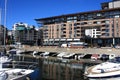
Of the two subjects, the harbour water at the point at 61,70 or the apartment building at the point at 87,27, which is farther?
the apartment building at the point at 87,27

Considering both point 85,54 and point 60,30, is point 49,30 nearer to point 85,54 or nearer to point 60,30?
point 60,30

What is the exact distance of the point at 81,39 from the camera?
14738 centimetres

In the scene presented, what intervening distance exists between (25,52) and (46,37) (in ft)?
202

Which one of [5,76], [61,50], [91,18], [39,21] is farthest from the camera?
[39,21]

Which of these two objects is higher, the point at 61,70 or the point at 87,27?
the point at 87,27

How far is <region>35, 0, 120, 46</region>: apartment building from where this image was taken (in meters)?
134

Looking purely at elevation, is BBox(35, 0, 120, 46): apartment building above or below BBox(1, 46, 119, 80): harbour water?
above

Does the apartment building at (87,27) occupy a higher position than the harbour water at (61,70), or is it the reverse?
the apartment building at (87,27)

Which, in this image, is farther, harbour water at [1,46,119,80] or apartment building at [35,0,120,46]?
apartment building at [35,0,120,46]

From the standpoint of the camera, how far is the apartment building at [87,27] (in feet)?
440

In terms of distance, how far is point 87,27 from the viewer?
14662cm

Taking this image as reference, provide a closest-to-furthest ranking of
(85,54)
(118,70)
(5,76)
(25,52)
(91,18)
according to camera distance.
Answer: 1. (5,76)
2. (118,70)
3. (85,54)
4. (25,52)
5. (91,18)

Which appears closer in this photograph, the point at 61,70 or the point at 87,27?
the point at 61,70

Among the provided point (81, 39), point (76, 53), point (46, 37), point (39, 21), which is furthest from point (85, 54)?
point (39, 21)
